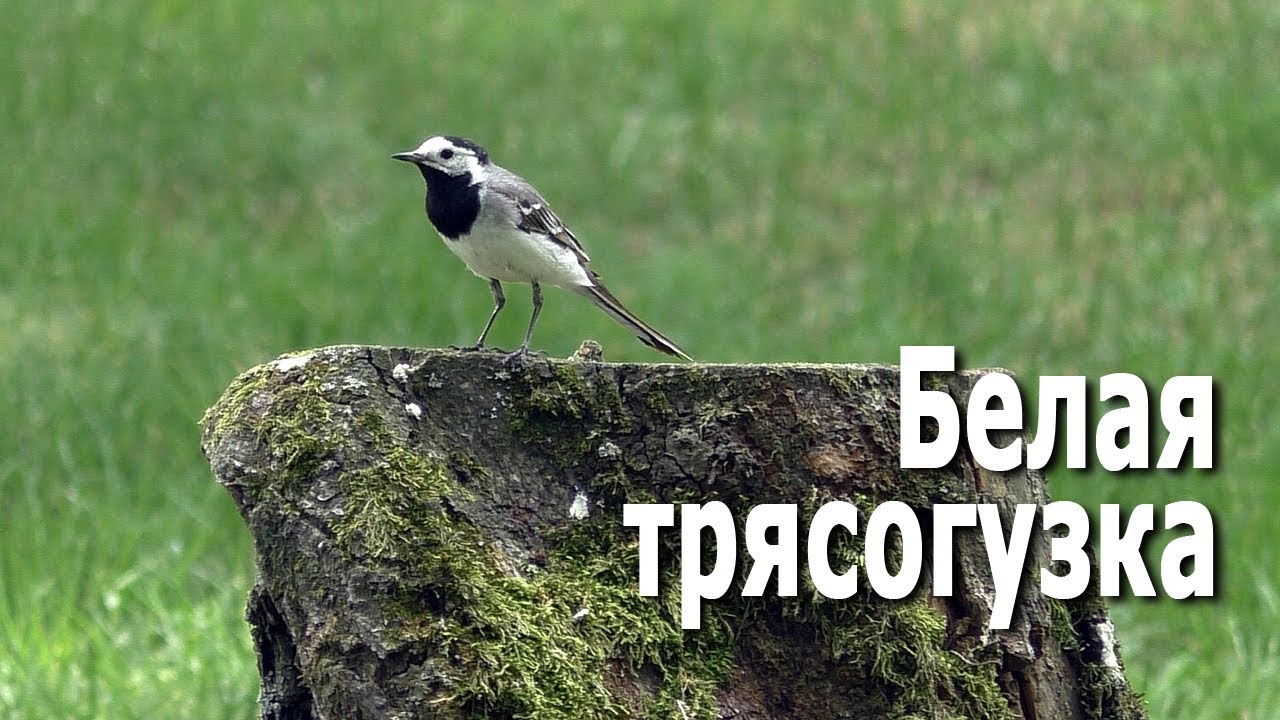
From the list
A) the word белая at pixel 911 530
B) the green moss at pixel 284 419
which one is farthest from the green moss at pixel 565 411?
the green moss at pixel 284 419

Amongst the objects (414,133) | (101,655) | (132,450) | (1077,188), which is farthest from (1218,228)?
(101,655)

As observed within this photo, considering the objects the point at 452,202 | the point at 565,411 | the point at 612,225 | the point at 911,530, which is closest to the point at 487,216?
the point at 452,202

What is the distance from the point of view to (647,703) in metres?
3.49

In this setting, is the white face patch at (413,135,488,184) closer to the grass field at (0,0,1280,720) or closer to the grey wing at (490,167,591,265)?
the grey wing at (490,167,591,265)

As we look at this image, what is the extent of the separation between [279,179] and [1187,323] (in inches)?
249

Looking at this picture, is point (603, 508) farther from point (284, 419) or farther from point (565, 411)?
point (284, 419)

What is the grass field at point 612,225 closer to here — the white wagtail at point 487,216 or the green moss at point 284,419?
the white wagtail at point 487,216

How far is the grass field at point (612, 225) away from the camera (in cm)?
630

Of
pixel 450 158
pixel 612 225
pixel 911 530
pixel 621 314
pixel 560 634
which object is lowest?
pixel 560 634

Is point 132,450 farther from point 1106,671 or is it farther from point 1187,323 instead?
point 1187,323

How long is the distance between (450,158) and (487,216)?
0.70 ft

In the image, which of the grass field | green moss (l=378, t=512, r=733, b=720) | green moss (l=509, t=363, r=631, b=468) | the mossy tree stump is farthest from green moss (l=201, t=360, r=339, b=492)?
the grass field

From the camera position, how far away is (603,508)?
3580 millimetres

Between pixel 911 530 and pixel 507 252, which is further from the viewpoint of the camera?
pixel 507 252
